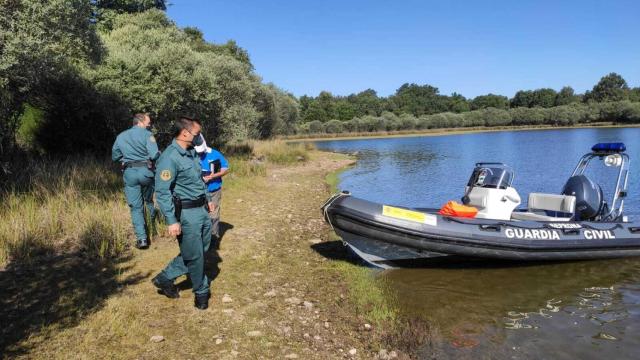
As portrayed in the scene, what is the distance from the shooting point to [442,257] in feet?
22.3

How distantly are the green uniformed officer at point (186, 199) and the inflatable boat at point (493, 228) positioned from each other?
2.53 metres

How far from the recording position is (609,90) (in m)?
88.1

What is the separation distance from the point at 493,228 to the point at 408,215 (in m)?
1.39

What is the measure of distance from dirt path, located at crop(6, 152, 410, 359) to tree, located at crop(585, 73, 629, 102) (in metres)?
98.9

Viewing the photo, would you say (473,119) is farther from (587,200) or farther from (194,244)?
(194,244)

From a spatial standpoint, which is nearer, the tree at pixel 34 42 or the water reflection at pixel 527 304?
the water reflection at pixel 527 304

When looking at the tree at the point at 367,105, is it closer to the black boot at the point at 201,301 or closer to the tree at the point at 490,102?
the tree at the point at 490,102

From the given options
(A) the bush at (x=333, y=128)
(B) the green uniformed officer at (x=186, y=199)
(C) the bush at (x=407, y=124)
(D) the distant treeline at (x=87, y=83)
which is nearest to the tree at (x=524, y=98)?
(C) the bush at (x=407, y=124)

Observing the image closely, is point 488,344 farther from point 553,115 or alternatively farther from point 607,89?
point 607,89

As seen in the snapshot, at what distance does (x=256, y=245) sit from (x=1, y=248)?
3.44 meters

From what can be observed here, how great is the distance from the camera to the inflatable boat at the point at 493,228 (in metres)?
6.44

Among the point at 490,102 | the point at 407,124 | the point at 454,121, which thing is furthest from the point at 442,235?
the point at 490,102

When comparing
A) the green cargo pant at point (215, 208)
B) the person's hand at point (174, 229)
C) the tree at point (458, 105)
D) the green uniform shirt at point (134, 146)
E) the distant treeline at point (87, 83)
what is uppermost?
the tree at point (458, 105)

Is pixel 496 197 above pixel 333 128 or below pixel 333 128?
below
